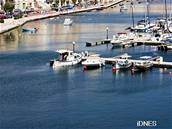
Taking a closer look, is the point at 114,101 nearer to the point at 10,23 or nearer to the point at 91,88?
the point at 91,88

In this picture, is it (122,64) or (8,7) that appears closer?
(122,64)

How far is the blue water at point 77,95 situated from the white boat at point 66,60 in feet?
1.30

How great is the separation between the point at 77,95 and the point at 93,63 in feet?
13.6

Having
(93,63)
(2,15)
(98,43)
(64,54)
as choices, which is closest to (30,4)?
(2,15)

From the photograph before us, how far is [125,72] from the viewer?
19.7m

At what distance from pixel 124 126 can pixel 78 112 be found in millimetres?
1615

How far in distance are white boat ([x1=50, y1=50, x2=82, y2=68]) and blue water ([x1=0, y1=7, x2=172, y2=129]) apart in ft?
1.30

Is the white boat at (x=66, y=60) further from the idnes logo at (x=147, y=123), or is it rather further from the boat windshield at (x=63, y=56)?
the idnes logo at (x=147, y=123)

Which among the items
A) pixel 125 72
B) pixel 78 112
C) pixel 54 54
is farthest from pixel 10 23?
pixel 78 112

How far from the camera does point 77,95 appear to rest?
16.5m

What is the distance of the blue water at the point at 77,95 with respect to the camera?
548 inches

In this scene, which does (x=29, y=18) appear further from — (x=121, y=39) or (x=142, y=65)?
(x=142, y=65)

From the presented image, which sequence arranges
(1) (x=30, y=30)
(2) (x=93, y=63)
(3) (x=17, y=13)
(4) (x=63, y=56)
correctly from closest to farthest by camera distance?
(2) (x=93, y=63), (4) (x=63, y=56), (1) (x=30, y=30), (3) (x=17, y=13)

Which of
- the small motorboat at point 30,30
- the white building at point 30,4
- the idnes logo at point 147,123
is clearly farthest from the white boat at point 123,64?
the white building at point 30,4
